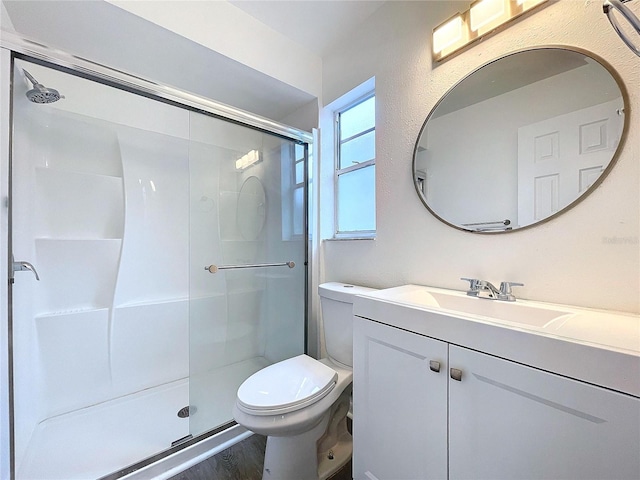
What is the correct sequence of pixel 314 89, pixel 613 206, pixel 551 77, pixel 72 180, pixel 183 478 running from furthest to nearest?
1. pixel 314 89
2. pixel 72 180
3. pixel 183 478
4. pixel 551 77
5. pixel 613 206

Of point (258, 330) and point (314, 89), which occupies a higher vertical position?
point (314, 89)

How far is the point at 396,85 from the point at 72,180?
7.02 feet

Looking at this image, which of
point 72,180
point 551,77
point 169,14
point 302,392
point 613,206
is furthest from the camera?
point 72,180

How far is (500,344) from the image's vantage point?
26.7 inches

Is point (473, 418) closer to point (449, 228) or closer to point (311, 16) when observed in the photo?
point (449, 228)

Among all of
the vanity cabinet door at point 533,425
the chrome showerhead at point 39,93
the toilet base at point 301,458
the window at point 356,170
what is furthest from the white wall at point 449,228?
the chrome showerhead at point 39,93

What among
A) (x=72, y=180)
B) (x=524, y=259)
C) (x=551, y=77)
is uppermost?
(x=551, y=77)

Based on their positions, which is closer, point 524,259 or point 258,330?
point 524,259

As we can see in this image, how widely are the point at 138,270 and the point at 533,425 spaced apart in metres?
2.30

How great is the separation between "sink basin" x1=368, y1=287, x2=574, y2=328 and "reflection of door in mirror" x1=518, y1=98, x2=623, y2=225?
32 cm

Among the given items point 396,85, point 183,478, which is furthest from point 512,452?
point 396,85

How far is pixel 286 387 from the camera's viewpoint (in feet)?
3.74

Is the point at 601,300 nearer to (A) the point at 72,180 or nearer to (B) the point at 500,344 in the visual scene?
(B) the point at 500,344

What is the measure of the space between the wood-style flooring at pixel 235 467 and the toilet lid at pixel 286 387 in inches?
18.6
